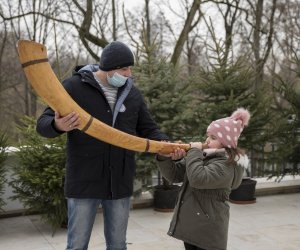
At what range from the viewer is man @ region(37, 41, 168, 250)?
8.23 feet

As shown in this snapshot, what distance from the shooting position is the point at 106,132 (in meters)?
2.24

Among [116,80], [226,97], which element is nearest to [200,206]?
[116,80]

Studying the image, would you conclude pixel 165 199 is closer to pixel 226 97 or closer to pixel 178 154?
pixel 226 97

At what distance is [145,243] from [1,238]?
1.59 metres

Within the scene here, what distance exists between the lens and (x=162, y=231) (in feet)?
15.8

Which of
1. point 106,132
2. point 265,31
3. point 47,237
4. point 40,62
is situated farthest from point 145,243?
point 265,31

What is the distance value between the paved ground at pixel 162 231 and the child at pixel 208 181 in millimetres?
1645

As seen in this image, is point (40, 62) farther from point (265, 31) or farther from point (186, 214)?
point (265, 31)

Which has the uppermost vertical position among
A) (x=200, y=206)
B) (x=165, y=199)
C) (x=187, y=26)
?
(x=187, y=26)

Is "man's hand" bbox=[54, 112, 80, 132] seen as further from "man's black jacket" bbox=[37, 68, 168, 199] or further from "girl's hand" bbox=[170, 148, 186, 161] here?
"girl's hand" bbox=[170, 148, 186, 161]

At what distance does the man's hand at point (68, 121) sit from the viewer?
6.96 feet

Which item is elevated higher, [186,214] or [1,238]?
[186,214]

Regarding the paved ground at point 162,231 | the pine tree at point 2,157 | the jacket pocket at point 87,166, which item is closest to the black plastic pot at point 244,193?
the paved ground at point 162,231

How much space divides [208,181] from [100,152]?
677 millimetres
